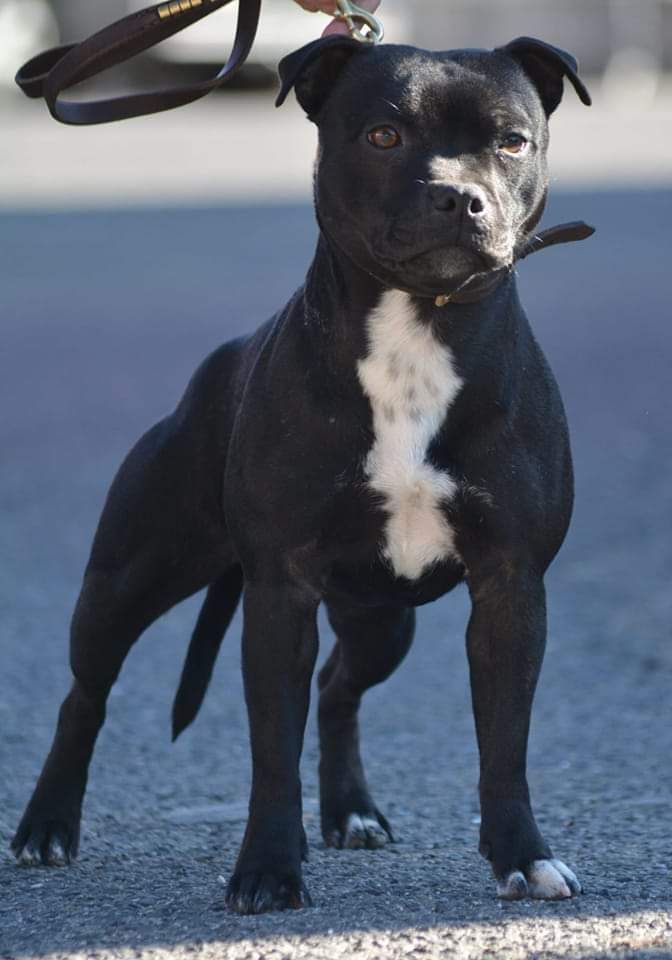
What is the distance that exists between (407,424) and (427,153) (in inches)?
22.9

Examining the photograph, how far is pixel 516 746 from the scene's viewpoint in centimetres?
415

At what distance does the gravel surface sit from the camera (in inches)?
155

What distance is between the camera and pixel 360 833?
4984 mm

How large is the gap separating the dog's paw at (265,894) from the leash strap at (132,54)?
1.95 m

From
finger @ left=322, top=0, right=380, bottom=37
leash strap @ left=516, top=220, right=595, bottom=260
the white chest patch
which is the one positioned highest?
finger @ left=322, top=0, right=380, bottom=37

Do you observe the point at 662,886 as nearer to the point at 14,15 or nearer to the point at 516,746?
the point at 516,746

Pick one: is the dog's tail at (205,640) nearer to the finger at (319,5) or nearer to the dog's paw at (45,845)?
the dog's paw at (45,845)


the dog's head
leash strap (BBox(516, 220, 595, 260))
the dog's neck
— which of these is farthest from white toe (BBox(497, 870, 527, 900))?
leash strap (BBox(516, 220, 595, 260))

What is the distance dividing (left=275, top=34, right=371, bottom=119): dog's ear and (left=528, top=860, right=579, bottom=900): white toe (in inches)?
66.8

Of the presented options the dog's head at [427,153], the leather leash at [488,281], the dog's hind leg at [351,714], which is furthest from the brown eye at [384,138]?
the dog's hind leg at [351,714]

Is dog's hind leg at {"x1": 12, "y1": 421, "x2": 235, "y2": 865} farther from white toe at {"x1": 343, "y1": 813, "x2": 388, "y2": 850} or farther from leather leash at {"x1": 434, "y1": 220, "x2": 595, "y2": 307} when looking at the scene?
leather leash at {"x1": 434, "y1": 220, "x2": 595, "y2": 307}

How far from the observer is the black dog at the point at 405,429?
4020 mm

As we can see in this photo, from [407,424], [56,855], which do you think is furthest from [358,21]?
[56,855]

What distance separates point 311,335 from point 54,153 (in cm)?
1810
